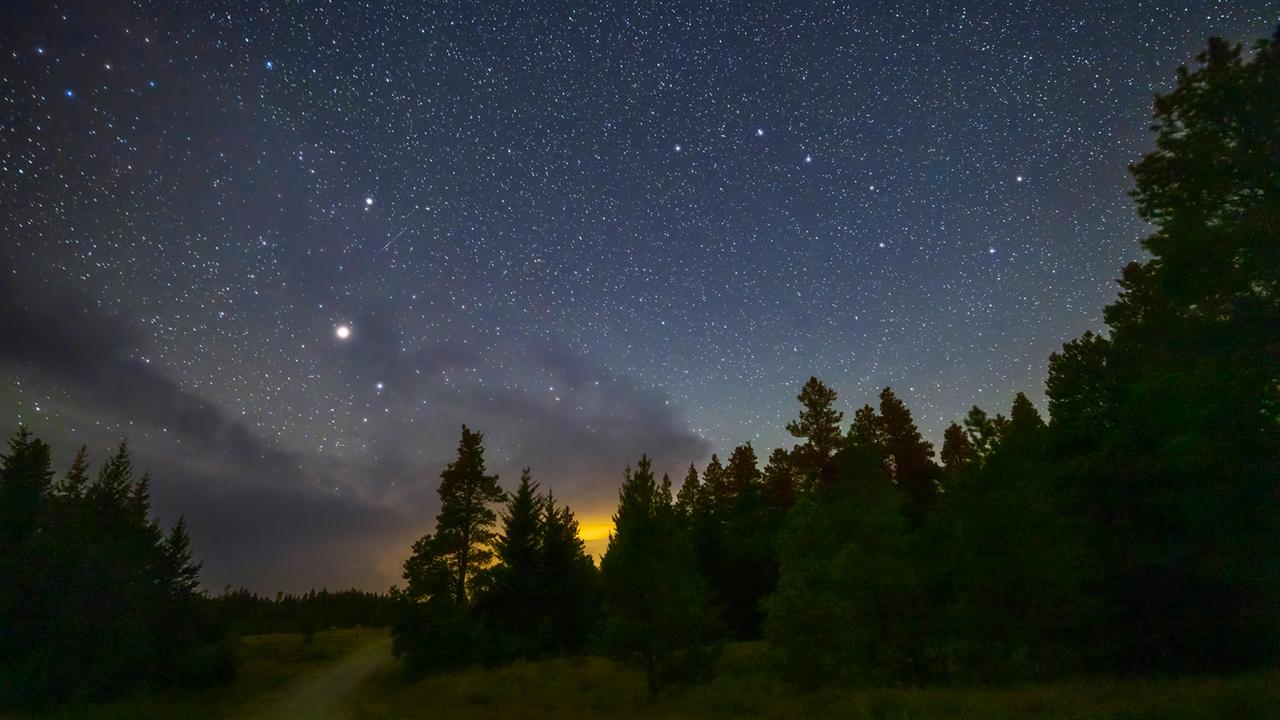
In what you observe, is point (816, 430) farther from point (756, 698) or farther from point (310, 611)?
point (310, 611)

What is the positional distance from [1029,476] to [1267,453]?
15.8ft

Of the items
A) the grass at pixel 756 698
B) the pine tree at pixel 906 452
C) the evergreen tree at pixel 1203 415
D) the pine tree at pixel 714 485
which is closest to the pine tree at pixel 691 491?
the pine tree at pixel 714 485

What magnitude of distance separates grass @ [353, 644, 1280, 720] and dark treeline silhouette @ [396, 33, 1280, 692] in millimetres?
1407

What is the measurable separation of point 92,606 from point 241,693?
7.10 metres

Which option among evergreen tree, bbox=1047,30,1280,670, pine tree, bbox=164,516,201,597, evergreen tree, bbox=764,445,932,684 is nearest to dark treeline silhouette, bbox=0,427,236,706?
pine tree, bbox=164,516,201,597

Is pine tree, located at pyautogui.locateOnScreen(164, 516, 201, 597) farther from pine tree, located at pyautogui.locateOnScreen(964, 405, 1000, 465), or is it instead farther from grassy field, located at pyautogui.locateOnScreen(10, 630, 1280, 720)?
pine tree, located at pyautogui.locateOnScreen(964, 405, 1000, 465)

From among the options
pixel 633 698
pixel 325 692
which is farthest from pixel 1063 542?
pixel 325 692

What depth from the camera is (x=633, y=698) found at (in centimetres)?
2314

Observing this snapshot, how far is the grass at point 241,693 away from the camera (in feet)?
72.5

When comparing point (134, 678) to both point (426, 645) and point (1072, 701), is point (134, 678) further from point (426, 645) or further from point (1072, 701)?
point (1072, 701)

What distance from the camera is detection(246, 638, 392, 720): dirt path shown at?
2273 cm

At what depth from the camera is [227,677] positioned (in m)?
33.8

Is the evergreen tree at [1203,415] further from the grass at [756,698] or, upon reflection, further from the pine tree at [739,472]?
the pine tree at [739,472]

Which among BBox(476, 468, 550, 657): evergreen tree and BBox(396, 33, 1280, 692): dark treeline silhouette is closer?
BBox(396, 33, 1280, 692): dark treeline silhouette
